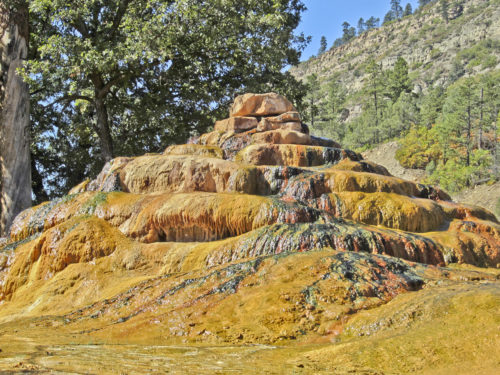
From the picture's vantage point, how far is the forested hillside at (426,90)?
3869 centimetres

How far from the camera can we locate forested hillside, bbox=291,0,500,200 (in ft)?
127

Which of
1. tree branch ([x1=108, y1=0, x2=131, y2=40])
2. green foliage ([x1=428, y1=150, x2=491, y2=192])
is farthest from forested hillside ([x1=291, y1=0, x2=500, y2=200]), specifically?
tree branch ([x1=108, y1=0, x2=131, y2=40])

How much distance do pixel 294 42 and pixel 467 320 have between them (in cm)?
1792

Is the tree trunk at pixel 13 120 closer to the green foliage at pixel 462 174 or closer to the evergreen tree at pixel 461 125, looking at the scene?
the green foliage at pixel 462 174

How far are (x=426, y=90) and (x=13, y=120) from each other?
246 feet

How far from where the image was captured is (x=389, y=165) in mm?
43188

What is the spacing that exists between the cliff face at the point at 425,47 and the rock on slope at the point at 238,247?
51.8 metres

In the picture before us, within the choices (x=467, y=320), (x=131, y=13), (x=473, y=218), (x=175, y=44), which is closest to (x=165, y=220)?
(x=467, y=320)

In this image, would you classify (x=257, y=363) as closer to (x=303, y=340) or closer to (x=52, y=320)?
(x=303, y=340)

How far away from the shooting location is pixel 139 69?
16141mm

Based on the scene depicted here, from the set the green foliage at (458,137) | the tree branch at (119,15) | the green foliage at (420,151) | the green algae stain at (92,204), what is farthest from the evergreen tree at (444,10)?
the green algae stain at (92,204)

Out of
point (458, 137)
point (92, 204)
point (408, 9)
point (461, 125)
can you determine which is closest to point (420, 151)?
point (458, 137)

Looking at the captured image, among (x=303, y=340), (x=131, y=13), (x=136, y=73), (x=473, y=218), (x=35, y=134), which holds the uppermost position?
(x=131, y=13)

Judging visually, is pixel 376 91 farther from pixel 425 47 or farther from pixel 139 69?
pixel 139 69
